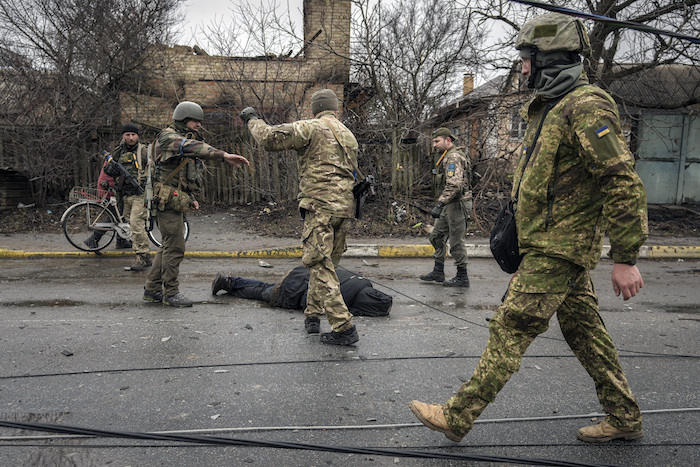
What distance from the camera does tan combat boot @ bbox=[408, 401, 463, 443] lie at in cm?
260

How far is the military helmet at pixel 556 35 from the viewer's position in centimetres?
241

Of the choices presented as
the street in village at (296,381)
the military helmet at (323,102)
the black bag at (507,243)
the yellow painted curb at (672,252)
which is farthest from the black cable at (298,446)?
the yellow painted curb at (672,252)

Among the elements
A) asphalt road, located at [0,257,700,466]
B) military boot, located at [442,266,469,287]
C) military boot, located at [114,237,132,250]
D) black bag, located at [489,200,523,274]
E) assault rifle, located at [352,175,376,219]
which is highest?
assault rifle, located at [352,175,376,219]

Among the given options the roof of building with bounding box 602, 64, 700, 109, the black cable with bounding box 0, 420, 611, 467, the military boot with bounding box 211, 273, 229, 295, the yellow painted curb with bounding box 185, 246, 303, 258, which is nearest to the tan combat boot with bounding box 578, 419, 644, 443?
the black cable with bounding box 0, 420, 611, 467

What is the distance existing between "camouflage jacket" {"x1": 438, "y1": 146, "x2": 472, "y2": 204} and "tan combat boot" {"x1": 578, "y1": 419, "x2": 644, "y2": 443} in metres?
3.99

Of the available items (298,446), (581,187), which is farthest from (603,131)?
(298,446)

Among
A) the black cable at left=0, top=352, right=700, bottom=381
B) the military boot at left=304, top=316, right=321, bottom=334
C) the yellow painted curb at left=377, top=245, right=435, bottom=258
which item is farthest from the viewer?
the yellow painted curb at left=377, top=245, right=435, bottom=258

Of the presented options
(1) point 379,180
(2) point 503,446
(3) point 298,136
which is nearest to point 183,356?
(3) point 298,136

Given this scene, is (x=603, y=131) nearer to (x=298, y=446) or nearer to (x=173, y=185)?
(x=298, y=446)

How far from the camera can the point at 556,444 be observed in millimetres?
2713

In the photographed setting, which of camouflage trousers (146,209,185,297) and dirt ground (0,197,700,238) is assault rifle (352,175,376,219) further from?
dirt ground (0,197,700,238)

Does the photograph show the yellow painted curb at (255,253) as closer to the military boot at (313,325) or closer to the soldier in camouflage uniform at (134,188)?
the soldier in camouflage uniform at (134,188)

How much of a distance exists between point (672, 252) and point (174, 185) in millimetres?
8417

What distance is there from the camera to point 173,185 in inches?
206
